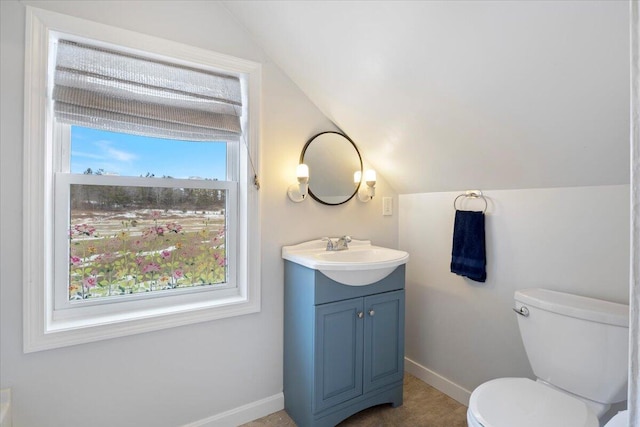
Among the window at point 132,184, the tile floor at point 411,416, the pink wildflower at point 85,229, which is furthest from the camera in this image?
the tile floor at point 411,416

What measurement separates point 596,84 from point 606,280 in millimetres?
836

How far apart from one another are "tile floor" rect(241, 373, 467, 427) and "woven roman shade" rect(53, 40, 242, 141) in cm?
161

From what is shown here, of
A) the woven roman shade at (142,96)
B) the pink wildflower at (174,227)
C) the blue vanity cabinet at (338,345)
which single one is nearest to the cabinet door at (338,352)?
the blue vanity cabinet at (338,345)

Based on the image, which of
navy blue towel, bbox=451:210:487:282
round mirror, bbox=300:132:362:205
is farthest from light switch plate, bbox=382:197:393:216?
navy blue towel, bbox=451:210:487:282

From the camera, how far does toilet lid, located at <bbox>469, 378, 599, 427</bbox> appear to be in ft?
3.61

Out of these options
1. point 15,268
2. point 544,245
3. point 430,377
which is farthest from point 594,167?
point 15,268

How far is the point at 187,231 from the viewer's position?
178cm

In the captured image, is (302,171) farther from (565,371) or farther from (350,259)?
(565,371)

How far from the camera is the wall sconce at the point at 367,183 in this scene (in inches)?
86.4

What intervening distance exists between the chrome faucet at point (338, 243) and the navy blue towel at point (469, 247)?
65cm

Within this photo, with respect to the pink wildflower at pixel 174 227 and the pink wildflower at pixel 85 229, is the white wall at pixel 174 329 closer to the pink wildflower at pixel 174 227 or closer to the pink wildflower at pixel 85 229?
the pink wildflower at pixel 85 229

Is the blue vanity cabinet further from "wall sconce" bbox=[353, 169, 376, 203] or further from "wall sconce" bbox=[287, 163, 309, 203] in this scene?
"wall sconce" bbox=[353, 169, 376, 203]

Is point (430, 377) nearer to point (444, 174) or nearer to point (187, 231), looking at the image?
point (444, 174)

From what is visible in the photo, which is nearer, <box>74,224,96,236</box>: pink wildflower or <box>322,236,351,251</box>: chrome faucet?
<box>74,224,96,236</box>: pink wildflower
